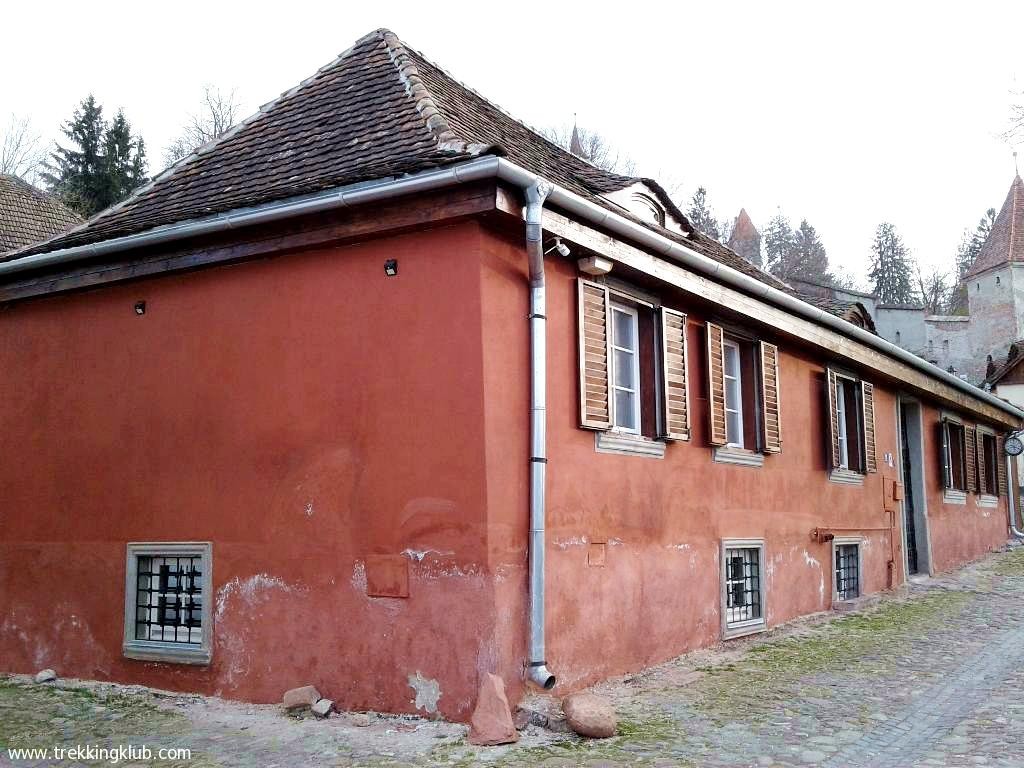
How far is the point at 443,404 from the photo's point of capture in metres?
7.63

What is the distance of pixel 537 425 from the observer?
7793 mm

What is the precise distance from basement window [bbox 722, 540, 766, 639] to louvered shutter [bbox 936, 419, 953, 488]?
28.7 ft

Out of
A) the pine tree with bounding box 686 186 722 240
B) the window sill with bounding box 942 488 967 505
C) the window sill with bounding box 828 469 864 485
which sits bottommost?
the window sill with bounding box 942 488 967 505

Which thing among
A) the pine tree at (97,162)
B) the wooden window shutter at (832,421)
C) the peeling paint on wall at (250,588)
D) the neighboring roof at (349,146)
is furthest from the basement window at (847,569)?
the pine tree at (97,162)

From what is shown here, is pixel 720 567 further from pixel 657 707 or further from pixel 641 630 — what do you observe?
pixel 657 707

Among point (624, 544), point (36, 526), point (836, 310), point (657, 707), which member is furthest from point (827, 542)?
point (36, 526)

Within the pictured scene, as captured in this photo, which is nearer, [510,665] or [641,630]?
[510,665]

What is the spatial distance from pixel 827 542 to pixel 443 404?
24.4 ft

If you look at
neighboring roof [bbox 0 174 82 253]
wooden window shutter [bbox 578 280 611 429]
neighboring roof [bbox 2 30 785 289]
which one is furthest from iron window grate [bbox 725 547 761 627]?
neighboring roof [bbox 0 174 82 253]

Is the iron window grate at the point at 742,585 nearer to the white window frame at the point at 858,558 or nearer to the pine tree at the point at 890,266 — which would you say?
the white window frame at the point at 858,558

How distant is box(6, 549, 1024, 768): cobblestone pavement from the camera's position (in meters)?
6.49

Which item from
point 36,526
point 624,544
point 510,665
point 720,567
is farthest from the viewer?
point 720,567

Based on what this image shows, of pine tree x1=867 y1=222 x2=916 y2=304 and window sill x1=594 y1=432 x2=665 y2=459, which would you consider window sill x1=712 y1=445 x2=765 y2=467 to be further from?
pine tree x1=867 y1=222 x2=916 y2=304

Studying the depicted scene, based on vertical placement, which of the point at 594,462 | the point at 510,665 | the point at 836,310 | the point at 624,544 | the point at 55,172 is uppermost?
the point at 55,172
